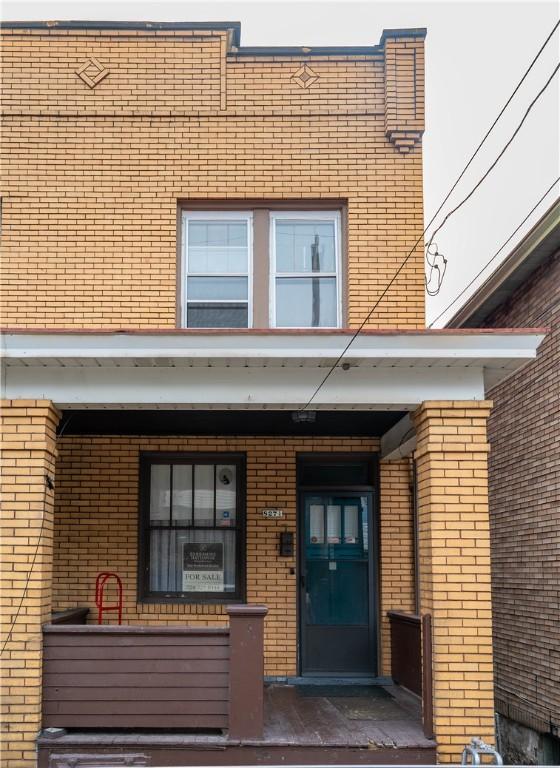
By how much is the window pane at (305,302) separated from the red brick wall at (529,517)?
2776 mm

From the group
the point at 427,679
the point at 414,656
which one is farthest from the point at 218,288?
the point at 427,679

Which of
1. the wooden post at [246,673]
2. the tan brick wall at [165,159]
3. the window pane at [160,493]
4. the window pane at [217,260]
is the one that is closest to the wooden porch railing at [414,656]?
the wooden post at [246,673]

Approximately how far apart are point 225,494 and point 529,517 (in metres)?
3.91

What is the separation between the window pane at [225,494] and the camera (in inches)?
406

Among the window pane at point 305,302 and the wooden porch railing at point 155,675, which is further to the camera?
the window pane at point 305,302

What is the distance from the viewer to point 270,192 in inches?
384

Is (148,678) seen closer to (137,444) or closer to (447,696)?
(447,696)

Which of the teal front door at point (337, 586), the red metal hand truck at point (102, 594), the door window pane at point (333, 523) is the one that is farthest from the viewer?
the door window pane at point (333, 523)

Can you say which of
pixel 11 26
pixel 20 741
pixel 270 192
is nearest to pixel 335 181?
pixel 270 192

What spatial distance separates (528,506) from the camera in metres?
11.2

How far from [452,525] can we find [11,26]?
741 centimetres

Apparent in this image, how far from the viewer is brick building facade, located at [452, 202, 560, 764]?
10.3 m

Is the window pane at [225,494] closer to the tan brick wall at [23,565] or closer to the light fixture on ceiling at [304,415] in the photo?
the light fixture on ceiling at [304,415]

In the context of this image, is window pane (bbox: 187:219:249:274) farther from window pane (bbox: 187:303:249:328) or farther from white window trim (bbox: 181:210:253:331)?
window pane (bbox: 187:303:249:328)
